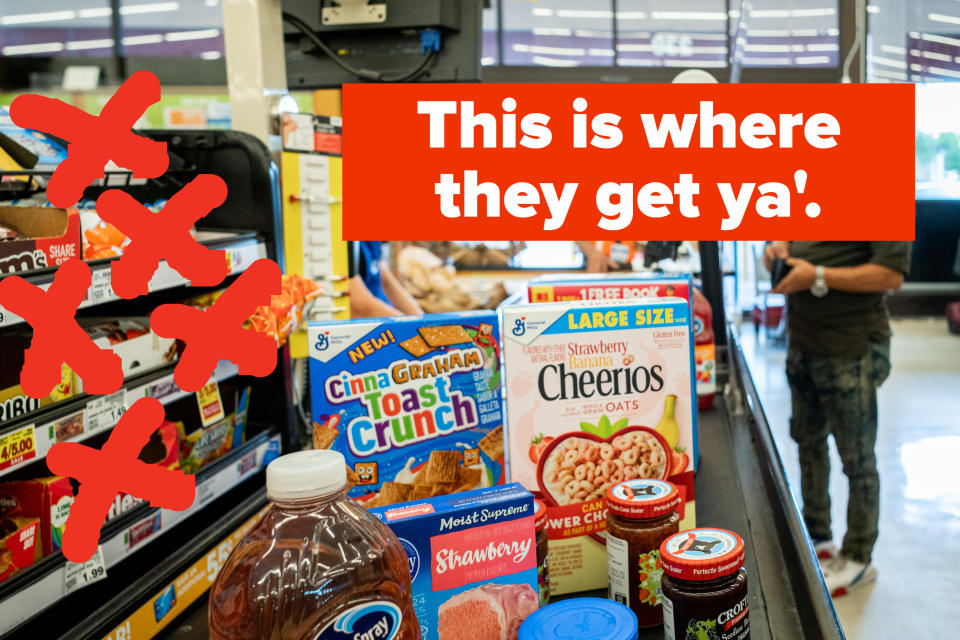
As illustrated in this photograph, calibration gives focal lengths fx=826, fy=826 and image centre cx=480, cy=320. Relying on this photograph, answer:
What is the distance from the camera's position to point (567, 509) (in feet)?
3.76

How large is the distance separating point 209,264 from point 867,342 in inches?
102

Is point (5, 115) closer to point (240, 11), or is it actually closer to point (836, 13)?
point (240, 11)

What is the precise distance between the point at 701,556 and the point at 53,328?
91 cm

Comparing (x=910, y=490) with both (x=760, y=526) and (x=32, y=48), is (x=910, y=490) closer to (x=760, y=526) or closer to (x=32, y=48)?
(x=760, y=526)

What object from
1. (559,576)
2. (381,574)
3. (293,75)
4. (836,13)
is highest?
(836,13)

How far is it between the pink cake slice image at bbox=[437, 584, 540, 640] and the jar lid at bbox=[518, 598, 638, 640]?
0.20ft

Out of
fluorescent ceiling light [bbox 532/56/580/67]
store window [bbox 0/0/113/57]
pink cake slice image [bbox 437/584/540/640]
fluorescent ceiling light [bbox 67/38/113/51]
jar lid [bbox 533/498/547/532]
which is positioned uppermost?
store window [bbox 0/0/113/57]

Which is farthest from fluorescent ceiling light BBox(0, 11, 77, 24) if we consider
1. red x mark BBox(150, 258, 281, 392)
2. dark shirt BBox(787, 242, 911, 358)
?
red x mark BBox(150, 258, 281, 392)

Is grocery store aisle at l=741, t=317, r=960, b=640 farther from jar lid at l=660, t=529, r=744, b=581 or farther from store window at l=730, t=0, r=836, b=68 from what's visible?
store window at l=730, t=0, r=836, b=68

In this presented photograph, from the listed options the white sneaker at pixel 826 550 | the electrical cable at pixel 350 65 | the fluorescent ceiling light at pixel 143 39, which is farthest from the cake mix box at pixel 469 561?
the fluorescent ceiling light at pixel 143 39

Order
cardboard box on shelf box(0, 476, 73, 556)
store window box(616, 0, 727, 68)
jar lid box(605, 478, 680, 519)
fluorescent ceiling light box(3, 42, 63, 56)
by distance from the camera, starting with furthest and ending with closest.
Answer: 1. store window box(616, 0, 727, 68)
2. fluorescent ceiling light box(3, 42, 63, 56)
3. cardboard box on shelf box(0, 476, 73, 556)
4. jar lid box(605, 478, 680, 519)

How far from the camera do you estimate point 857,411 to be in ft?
10.5

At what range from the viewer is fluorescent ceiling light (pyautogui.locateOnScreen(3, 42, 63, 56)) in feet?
25.3

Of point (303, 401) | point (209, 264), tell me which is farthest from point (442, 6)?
point (303, 401)
